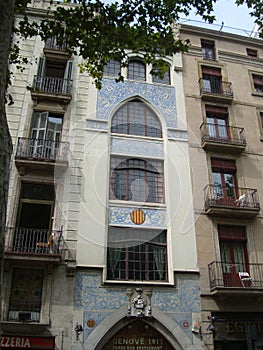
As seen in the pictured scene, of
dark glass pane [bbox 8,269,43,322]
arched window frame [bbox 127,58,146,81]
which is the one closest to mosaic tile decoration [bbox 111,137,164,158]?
arched window frame [bbox 127,58,146,81]

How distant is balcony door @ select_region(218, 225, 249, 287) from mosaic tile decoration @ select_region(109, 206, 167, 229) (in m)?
2.70

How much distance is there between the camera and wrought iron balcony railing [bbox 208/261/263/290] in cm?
1401

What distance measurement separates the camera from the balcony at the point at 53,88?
16.6 meters

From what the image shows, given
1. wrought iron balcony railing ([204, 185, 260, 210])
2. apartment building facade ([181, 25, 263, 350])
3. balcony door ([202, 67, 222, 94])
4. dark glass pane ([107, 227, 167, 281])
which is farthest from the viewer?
balcony door ([202, 67, 222, 94])

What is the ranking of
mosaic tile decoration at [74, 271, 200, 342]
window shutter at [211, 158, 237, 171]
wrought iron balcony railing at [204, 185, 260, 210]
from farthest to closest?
1. window shutter at [211, 158, 237, 171]
2. wrought iron balcony railing at [204, 185, 260, 210]
3. mosaic tile decoration at [74, 271, 200, 342]

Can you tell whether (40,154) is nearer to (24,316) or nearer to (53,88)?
(53,88)

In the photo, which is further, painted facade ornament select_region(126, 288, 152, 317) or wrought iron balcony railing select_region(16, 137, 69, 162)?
wrought iron balcony railing select_region(16, 137, 69, 162)

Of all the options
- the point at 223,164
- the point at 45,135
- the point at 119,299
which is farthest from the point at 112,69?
the point at 119,299

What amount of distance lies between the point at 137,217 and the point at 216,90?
30.6 feet

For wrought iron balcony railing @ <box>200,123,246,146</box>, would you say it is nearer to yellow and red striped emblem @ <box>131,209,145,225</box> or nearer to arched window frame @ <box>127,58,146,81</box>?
arched window frame @ <box>127,58,146,81</box>

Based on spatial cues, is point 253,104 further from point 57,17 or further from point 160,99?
point 57,17

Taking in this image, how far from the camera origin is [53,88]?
17266mm

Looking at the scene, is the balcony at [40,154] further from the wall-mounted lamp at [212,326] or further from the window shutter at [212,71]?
the window shutter at [212,71]

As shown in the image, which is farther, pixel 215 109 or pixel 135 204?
pixel 215 109
